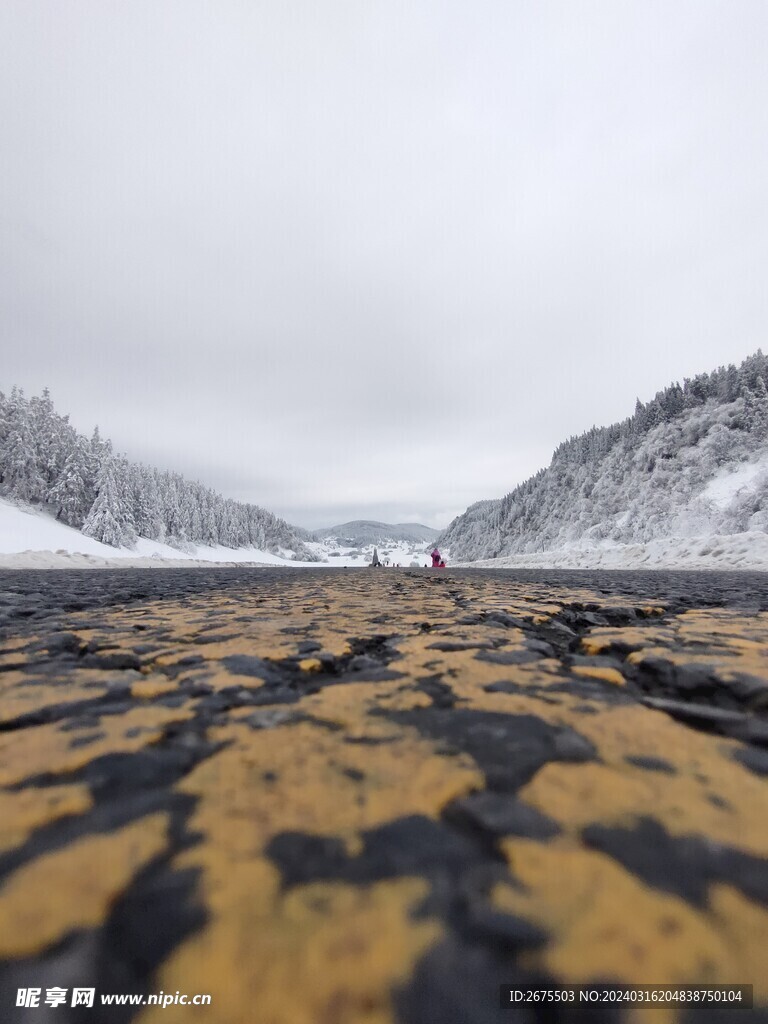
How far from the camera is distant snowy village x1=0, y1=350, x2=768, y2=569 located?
3303 cm

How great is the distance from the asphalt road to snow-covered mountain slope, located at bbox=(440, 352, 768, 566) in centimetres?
2299

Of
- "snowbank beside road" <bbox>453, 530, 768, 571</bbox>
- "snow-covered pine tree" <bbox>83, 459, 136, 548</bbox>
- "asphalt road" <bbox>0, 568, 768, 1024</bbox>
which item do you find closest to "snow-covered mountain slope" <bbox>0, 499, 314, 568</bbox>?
"snow-covered pine tree" <bbox>83, 459, 136, 548</bbox>

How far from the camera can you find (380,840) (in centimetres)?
94

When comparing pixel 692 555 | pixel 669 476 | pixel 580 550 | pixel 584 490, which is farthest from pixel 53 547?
pixel 584 490

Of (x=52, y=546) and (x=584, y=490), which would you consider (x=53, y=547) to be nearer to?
(x=52, y=546)

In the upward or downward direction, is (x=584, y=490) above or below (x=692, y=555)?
above

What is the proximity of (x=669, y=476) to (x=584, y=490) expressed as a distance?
1337cm

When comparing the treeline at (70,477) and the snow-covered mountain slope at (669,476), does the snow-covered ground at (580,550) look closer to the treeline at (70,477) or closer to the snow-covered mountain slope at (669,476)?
the snow-covered mountain slope at (669,476)

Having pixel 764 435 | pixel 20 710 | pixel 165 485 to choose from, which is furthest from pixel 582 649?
pixel 165 485

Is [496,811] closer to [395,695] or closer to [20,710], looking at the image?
[395,695]

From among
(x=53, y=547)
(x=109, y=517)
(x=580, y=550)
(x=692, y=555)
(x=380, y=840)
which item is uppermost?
(x=109, y=517)

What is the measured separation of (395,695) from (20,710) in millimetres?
1485

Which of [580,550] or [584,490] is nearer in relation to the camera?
[580,550]

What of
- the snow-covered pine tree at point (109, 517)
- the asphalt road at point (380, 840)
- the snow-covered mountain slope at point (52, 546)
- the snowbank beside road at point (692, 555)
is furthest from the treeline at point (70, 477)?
the asphalt road at point (380, 840)
